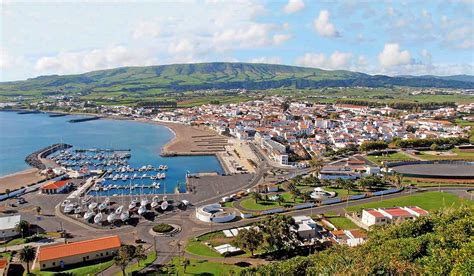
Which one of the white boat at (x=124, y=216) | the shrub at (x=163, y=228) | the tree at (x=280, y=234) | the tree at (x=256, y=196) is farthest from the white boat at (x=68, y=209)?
the tree at (x=280, y=234)

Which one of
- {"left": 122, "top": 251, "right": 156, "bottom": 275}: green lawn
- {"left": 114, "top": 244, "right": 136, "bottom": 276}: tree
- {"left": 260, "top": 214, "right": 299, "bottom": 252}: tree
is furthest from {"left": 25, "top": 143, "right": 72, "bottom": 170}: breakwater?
{"left": 260, "top": 214, "right": 299, "bottom": 252}: tree

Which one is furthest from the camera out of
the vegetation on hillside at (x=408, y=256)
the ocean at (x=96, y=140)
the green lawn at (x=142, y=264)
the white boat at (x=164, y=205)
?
the ocean at (x=96, y=140)

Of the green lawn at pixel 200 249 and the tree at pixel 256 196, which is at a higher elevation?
the tree at pixel 256 196

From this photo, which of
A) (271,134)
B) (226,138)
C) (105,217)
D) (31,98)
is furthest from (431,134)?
(31,98)

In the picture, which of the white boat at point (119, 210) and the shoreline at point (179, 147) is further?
the shoreline at point (179, 147)

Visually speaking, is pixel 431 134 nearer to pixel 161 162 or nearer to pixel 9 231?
pixel 161 162

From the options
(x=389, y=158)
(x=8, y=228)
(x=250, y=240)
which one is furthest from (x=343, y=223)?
(x=8, y=228)

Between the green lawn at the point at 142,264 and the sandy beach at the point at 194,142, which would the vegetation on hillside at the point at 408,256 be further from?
the sandy beach at the point at 194,142
